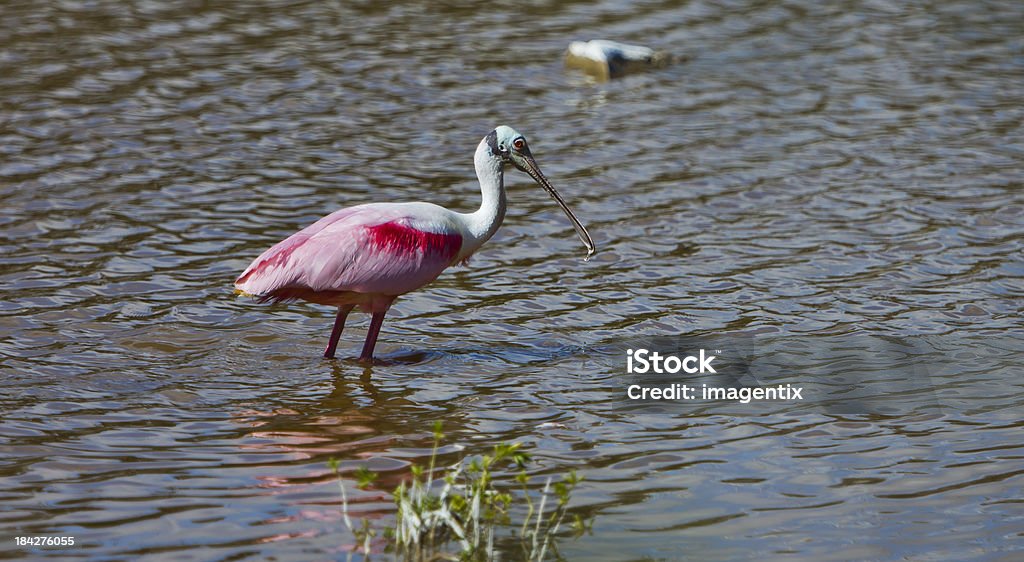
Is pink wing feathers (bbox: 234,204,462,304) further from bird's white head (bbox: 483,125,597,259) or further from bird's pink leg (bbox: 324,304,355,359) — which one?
bird's white head (bbox: 483,125,597,259)

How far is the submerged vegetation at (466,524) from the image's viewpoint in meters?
5.23

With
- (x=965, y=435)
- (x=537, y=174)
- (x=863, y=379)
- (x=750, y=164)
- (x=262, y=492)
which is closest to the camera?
(x=262, y=492)

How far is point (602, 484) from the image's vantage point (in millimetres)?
6273

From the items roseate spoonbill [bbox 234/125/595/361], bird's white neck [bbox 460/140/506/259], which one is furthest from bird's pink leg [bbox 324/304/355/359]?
bird's white neck [bbox 460/140/506/259]

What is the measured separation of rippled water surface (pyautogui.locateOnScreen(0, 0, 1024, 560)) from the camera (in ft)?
20.0

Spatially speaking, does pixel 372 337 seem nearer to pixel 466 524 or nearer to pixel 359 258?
pixel 359 258

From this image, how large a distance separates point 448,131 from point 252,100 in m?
2.02

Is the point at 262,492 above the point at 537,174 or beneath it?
beneath

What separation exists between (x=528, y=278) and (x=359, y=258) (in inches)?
82.1

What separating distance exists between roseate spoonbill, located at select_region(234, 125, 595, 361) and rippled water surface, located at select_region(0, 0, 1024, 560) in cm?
41

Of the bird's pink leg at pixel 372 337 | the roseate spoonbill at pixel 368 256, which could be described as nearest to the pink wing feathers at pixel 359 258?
the roseate spoonbill at pixel 368 256

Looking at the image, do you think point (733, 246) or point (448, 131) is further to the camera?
point (448, 131)

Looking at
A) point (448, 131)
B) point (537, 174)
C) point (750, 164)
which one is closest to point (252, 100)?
point (448, 131)

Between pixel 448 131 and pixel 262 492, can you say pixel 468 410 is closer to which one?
pixel 262 492
